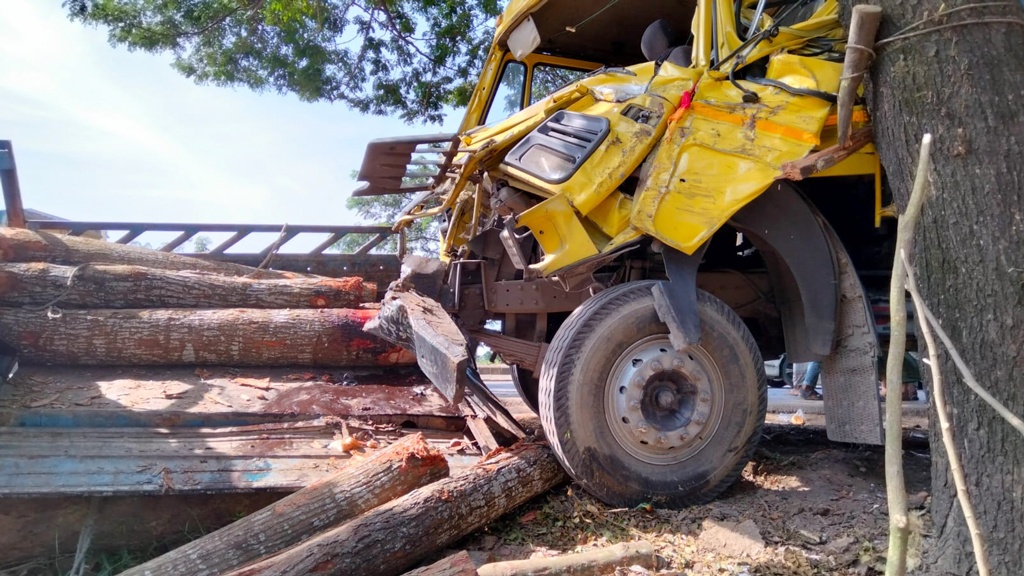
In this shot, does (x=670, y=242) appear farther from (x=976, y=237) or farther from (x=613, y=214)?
(x=976, y=237)

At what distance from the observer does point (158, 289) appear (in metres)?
5.62

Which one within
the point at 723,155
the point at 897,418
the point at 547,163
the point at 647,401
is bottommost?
the point at 647,401

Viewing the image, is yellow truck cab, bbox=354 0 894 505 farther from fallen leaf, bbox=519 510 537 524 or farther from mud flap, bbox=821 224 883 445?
fallen leaf, bbox=519 510 537 524

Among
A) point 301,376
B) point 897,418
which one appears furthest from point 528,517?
point 301,376

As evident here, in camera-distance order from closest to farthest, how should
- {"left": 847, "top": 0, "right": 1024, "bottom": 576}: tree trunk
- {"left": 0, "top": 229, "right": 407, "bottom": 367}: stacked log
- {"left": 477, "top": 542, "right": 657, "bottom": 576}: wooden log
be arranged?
{"left": 847, "top": 0, "right": 1024, "bottom": 576}: tree trunk
{"left": 477, "top": 542, "right": 657, "bottom": 576}: wooden log
{"left": 0, "top": 229, "right": 407, "bottom": 367}: stacked log

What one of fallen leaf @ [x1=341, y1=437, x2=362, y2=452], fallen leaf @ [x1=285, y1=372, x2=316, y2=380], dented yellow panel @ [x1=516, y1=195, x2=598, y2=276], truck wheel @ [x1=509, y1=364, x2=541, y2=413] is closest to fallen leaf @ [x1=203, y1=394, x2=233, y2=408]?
fallen leaf @ [x1=285, y1=372, x2=316, y2=380]

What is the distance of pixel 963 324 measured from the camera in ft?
7.75

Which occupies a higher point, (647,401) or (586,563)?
(647,401)

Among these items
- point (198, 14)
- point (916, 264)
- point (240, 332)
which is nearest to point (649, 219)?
point (916, 264)

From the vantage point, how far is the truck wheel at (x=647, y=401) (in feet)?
11.2

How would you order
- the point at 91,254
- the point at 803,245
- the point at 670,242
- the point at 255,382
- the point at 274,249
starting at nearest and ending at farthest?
the point at 670,242
the point at 803,245
the point at 255,382
the point at 91,254
the point at 274,249

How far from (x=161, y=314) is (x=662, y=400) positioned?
386cm

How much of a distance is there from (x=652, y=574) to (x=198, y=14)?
9.07 meters

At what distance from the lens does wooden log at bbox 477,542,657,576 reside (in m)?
2.54
